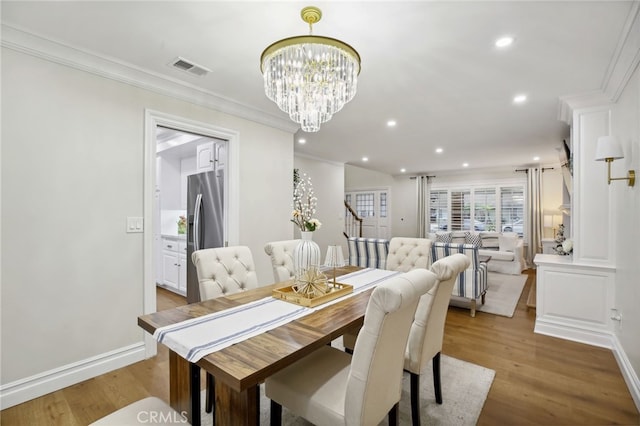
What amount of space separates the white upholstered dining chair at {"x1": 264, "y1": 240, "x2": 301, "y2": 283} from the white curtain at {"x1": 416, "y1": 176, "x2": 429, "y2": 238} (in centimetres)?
695

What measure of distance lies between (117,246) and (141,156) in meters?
0.79

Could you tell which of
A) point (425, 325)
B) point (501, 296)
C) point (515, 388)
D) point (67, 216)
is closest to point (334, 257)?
point (425, 325)

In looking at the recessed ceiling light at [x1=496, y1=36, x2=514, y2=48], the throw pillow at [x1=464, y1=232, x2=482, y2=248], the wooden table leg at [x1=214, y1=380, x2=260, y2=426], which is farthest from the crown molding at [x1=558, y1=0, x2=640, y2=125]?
the throw pillow at [x1=464, y1=232, x2=482, y2=248]

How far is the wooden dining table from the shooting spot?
105cm

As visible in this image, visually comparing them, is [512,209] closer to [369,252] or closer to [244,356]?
[369,252]

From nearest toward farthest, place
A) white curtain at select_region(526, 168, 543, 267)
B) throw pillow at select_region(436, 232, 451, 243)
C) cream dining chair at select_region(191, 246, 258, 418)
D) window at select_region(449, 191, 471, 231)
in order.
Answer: cream dining chair at select_region(191, 246, 258, 418) < white curtain at select_region(526, 168, 543, 267) < throw pillow at select_region(436, 232, 451, 243) < window at select_region(449, 191, 471, 231)

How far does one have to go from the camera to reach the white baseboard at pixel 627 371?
2012mm

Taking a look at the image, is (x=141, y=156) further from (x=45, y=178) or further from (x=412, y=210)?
(x=412, y=210)

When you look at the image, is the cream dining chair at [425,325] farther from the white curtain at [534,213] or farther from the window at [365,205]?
the window at [365,205]

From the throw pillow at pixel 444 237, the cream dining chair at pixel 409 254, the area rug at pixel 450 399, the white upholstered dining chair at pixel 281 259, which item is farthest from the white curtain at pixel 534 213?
the white upholstered dining chair at pixel 281 259

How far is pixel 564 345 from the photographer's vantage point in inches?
115

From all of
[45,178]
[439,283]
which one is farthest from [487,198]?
[45,178]

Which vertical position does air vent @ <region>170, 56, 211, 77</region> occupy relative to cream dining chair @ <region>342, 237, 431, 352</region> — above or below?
above

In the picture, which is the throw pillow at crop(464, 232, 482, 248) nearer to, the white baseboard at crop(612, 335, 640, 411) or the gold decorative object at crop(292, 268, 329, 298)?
the white baseboard at crop(612, 335, 640, 411)
